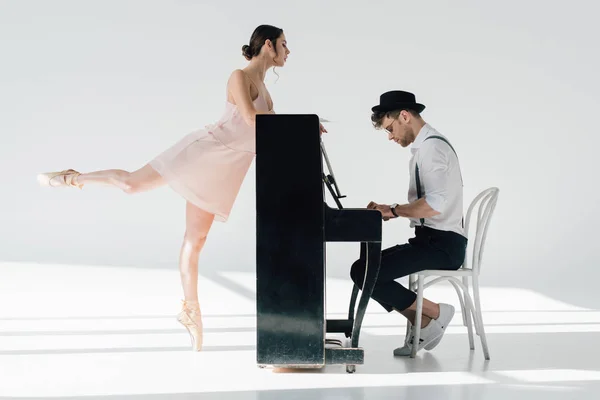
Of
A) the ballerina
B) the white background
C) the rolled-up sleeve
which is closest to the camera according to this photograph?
the rolled-up sleeve

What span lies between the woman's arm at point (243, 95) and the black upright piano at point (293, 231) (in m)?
0.40

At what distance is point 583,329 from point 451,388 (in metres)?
1.84

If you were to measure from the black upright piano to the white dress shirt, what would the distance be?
0.45 metres

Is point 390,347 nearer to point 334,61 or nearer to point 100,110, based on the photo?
point 334,61

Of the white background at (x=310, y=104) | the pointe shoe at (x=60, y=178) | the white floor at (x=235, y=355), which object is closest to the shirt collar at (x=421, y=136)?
the white floor at (x=235, y=355)

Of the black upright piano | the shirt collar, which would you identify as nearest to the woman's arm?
the black upright piano

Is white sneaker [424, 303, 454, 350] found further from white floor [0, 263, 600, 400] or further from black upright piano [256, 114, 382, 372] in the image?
black upright piano [256, 114, 382, 372]

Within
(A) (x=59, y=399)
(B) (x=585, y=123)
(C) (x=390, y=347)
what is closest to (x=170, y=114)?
(B) (x=585, y=123)

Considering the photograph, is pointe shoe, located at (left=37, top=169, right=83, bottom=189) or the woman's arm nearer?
the woman's arm

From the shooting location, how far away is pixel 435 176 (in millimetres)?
3592

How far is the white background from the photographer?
7898mm

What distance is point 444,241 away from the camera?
12.0ft

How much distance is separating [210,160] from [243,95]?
38cm

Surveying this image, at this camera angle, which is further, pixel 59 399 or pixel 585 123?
pixel 585 123
